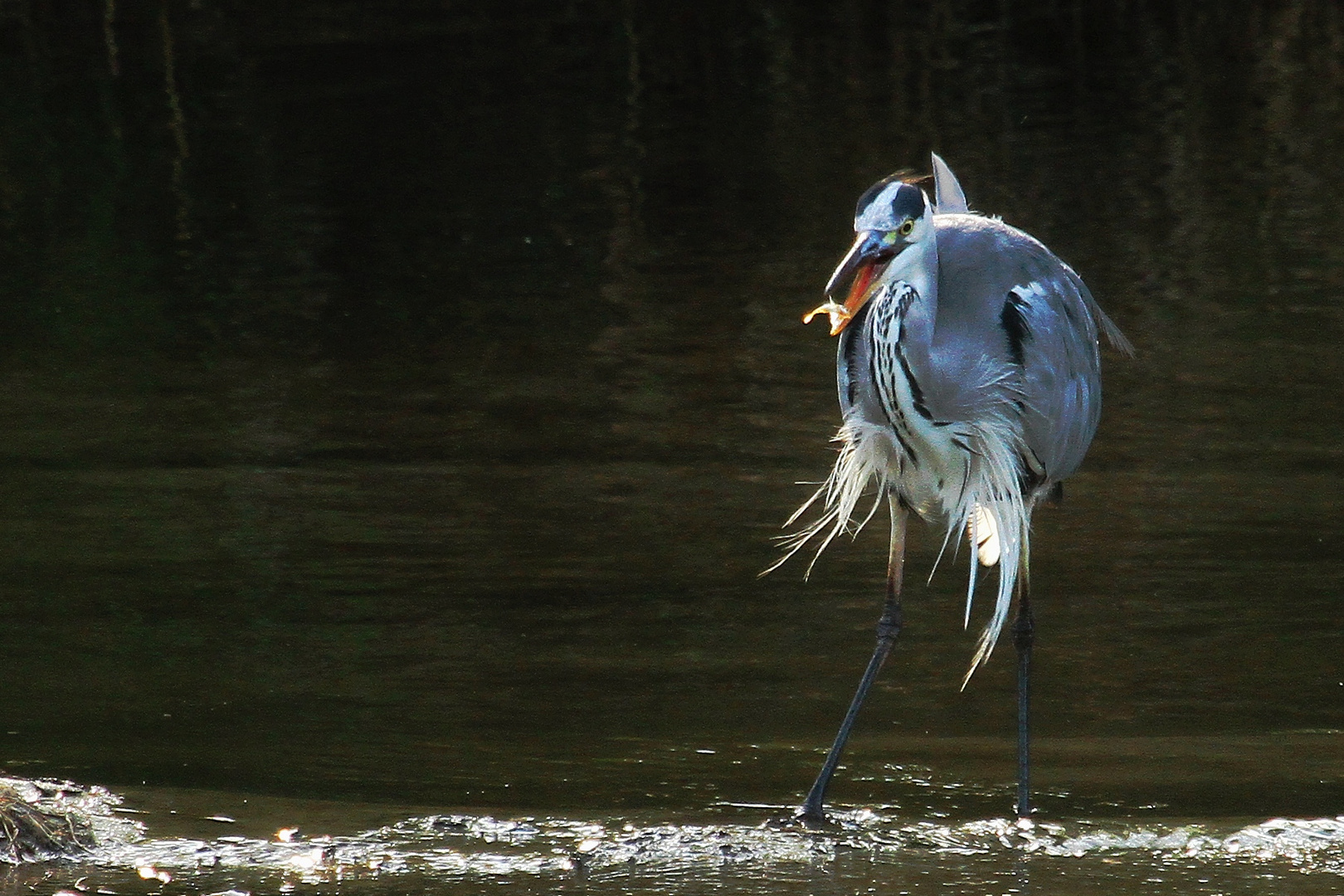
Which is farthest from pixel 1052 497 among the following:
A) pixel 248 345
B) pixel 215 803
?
pixel 248 345

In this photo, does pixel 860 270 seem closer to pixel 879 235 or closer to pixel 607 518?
pixel 879 235

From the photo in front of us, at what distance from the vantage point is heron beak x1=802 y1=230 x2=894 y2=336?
202 inches

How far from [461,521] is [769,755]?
2.34 meters

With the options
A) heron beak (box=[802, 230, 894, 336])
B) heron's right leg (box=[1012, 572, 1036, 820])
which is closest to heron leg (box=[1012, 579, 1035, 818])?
heron's right leg (box=[1012, 572, 1036, 820])

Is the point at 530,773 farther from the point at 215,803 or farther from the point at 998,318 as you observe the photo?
the point at 998,318

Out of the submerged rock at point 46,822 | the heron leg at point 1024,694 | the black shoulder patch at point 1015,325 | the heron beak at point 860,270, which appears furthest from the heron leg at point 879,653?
the submerged rock at point 46,822

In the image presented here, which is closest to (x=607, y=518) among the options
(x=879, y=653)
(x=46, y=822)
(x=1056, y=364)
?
(x=879, y=653)

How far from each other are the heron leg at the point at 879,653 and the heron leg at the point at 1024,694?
35 centimetres

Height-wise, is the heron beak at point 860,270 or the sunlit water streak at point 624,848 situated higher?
the heron beak at point 860,270

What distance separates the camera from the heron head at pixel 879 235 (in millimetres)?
5129

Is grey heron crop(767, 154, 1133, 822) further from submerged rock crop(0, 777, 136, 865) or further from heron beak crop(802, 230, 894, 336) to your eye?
submerged rock crop(0, 777, 136, 865)

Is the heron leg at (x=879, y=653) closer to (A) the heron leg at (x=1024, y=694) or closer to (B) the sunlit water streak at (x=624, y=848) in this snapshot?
(B) the sunlit water streak at (x=624, y=848)

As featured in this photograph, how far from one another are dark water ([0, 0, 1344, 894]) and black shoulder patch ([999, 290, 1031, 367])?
1047 mm

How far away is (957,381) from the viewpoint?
5504 mm
